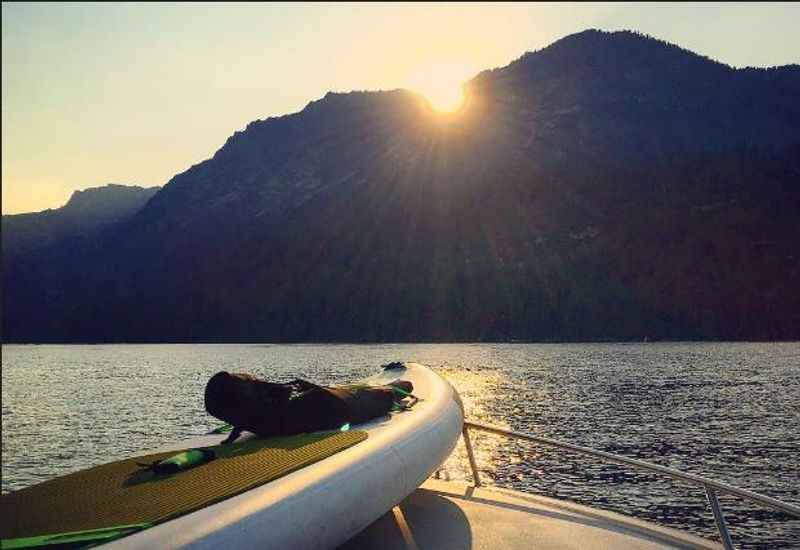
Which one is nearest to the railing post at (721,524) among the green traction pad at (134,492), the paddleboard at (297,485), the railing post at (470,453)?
the paddleboard at (297,485)

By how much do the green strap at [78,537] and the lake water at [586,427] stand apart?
1977 cm

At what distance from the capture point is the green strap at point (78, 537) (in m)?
3.60

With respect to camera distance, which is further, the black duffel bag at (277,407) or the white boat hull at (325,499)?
the black duffel bag at (277,407)

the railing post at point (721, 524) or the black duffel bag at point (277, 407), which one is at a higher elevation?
the black duffel bag at point (277, 407)

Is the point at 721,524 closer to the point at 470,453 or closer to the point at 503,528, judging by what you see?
the point at 503,528

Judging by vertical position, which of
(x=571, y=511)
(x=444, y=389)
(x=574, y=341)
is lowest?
(x=574, y=341)

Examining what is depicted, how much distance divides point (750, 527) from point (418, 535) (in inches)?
771

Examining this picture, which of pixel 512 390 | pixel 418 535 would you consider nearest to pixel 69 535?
pixel 418 535

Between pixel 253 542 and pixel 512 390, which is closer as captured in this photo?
pixel 253 542

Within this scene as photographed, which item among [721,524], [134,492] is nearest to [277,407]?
[134,492]

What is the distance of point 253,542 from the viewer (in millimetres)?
3652

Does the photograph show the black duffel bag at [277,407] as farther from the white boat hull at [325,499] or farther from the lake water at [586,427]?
the lake water at [586,427]

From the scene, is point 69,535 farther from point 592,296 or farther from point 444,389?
point 592,296

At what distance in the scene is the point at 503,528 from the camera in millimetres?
6711
